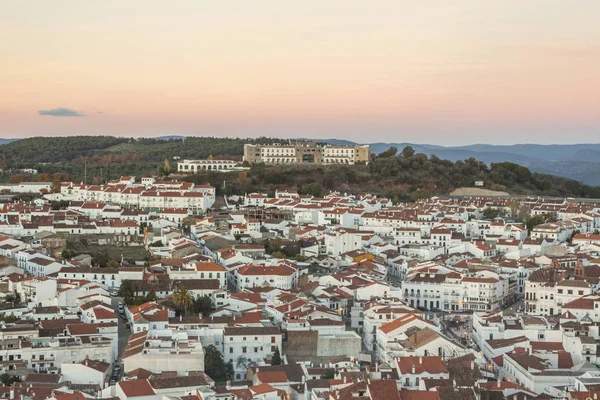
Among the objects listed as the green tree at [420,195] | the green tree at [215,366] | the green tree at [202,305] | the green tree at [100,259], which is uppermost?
the green tree at [420,195]

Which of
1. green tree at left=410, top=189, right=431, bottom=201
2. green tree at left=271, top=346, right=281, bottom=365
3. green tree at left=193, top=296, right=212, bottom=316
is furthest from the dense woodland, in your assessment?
green tree at left=271, top=346, right=281, bottom=365

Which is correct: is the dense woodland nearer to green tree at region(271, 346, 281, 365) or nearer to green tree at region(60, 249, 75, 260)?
green tree at region(60, 249, 75, 260)

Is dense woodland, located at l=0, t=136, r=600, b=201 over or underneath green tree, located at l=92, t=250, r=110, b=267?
over

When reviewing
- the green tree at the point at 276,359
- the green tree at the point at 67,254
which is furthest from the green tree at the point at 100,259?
the green tree at the point at 276,359

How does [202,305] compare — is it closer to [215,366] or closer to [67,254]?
[215,366]

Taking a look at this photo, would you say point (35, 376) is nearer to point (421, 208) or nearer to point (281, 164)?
point (421, 208)

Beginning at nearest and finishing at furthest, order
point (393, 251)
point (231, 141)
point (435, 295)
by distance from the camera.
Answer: point (435, 295) → point (393, 251) → point (231, 141)

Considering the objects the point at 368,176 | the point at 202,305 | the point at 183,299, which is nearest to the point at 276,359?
the point at 202,305

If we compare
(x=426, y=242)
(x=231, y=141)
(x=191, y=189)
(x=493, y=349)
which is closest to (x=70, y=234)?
(x=191, y=189)

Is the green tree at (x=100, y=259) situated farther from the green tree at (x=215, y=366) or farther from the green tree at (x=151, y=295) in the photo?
the green tree at (x=215, y=366)
